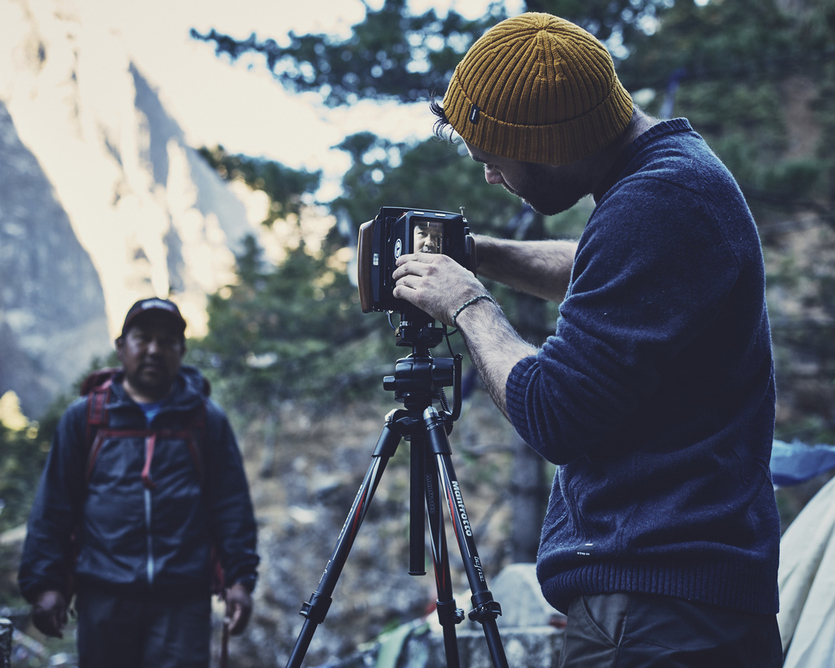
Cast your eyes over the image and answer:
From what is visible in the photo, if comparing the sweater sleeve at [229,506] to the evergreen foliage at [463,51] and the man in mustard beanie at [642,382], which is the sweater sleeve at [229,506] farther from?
the evergreen foliage at [463,51]

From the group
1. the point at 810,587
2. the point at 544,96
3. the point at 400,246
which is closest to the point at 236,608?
the point at 400,246

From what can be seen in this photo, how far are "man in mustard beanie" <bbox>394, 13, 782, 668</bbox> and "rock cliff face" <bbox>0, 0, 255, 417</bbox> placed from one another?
1688 inches

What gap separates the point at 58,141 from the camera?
57000 millimetres

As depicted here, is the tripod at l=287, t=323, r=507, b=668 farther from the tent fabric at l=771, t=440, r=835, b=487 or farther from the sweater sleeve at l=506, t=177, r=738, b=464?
the tent fabric at l=771, t=440, r=835, b=487

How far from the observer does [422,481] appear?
1835 millimetres

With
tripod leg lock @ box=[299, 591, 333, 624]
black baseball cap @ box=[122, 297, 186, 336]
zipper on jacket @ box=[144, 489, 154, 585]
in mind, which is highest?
black baseball cap @ box=[122, 297, 186, 336]

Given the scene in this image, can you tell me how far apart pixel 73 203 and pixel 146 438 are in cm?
6328

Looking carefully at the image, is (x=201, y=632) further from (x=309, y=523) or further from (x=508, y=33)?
(x=309, y=523)

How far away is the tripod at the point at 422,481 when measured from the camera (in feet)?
5.38

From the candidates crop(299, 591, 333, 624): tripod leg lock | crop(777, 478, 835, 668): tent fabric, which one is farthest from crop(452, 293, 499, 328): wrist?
crop(777, 478, 835, 668): tent fabric

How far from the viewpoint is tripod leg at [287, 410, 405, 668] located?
1639 mm

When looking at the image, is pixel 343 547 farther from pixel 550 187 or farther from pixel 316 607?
pixel 550 187

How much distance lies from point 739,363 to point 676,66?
6.04 m

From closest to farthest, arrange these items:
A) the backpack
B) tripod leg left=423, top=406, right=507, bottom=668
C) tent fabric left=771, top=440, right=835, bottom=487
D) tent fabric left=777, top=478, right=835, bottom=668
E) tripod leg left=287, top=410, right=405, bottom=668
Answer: tripod leg left=423, top=406, right=507, bottom=668 < tripod leg left=287, top=410, right=405, bottom=668 < tent fabric left=777, top=478, right=835, bottom=668 < tent fabric left=771, top=440, right=835, bottom=487 < the backpack
